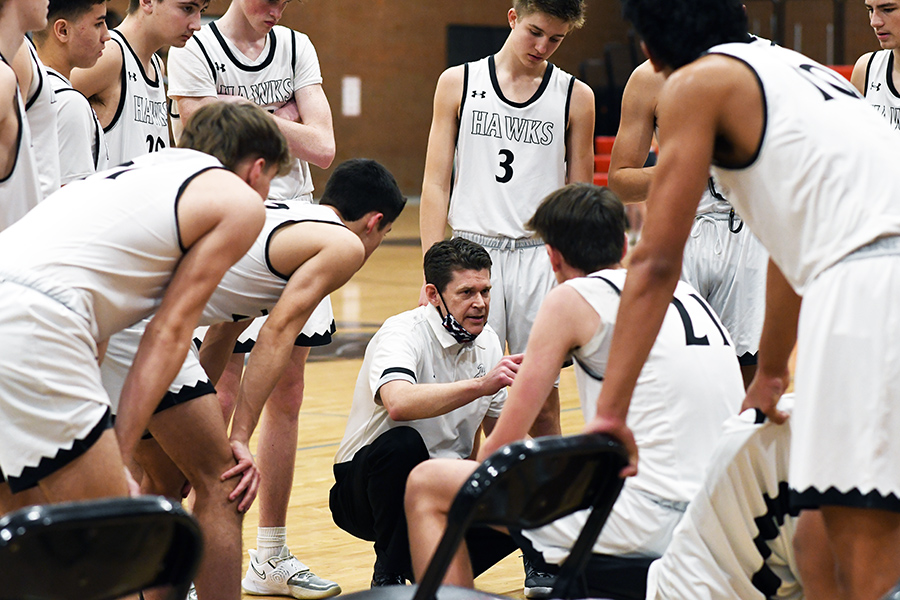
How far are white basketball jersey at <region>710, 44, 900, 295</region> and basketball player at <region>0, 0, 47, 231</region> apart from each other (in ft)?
5.12

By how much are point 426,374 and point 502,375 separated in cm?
45

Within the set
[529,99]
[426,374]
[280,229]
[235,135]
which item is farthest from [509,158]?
[235,135]

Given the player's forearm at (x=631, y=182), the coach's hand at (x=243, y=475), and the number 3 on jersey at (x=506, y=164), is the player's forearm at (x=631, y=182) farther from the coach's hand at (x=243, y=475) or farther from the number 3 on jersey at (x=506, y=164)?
the coach's hand at (x=243, y=475)

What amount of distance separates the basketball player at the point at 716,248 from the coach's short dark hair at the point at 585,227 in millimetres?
1293

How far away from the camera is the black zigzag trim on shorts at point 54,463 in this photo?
86.2 inches

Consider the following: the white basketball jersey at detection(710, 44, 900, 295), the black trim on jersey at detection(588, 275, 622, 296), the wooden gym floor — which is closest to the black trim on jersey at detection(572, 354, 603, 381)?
the black trim on jersey at detection(588, 275, 622, 296)

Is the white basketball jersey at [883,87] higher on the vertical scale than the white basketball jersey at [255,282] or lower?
higher

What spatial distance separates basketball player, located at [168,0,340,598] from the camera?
3.69 m

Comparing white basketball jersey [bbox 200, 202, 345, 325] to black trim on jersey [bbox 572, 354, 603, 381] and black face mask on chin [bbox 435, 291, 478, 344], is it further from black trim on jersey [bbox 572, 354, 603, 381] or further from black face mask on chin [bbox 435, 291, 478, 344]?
black trim on jersey [bbox 572, 354, 603, 381]

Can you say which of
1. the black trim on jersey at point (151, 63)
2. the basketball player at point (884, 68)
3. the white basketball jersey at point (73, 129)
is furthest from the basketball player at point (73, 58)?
the basketball player at point (884, 68)

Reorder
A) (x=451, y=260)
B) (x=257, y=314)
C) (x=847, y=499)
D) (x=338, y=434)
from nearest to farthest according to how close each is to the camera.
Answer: (x=847, y=499) → (x=257, y=314) → (x=451, y=260) → (x=338, y=434)

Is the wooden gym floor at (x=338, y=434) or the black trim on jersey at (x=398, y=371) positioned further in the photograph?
the wooden gym floor at (x=338, y=434)

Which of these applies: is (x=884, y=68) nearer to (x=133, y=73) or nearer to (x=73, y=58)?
(x=133, y=73)

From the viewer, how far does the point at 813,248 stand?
1.96 metres
